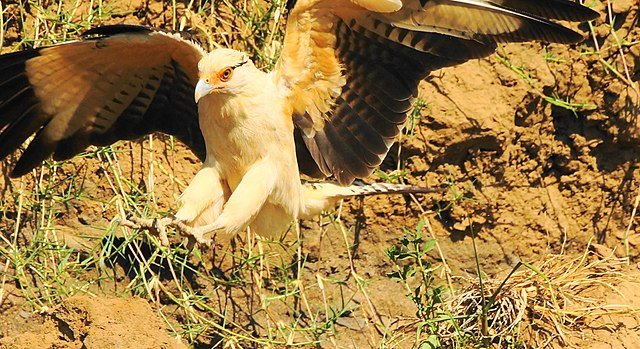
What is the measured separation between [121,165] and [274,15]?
148 cm

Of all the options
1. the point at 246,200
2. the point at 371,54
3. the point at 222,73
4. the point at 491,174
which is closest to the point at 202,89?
the point at 222,73

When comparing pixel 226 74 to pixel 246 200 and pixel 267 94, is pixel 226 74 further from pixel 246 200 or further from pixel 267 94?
pixel 246 200

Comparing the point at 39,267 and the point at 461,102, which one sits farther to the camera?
the point at 461,102

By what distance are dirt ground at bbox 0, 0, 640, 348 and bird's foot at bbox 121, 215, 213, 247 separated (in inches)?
72.1

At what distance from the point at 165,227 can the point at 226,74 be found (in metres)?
0.90

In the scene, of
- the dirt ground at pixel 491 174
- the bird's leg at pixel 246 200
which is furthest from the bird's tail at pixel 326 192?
the dirt ground at pixel 491 174

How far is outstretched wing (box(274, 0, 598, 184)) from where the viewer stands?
6.11m

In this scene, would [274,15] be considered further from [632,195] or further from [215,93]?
[632,195]

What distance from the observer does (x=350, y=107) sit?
672cm

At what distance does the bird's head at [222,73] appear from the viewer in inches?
239

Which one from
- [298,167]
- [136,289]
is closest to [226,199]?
[298,167]

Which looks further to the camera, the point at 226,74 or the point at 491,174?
the point at 491,174

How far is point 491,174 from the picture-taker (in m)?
8.46

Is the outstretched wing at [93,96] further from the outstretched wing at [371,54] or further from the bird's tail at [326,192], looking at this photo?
the bird's tail at [326,192]
